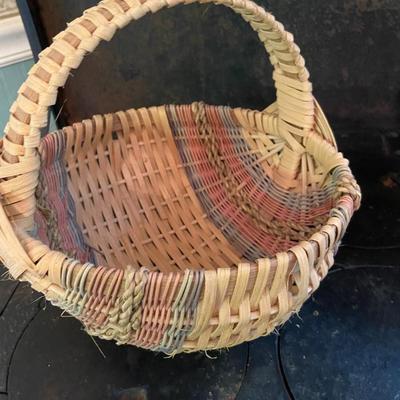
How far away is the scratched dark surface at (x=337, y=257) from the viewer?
0.63 meters

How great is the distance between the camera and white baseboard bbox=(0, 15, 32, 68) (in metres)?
0.95

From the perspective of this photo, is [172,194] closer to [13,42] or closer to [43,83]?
[43,83]

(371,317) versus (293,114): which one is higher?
(293,114)

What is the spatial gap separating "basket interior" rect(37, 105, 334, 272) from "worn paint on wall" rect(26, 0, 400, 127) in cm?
20

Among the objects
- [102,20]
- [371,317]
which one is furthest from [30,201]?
[371,317]

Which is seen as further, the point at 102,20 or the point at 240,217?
the point at 240,217

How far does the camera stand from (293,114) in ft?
2.20

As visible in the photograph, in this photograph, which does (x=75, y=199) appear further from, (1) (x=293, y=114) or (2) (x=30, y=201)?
(1) (x=293, y=114)

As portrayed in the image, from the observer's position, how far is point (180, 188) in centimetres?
80

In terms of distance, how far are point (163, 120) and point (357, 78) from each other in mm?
345

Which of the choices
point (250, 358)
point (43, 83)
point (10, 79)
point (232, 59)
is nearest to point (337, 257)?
point (250, 358)

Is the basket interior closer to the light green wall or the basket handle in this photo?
the basket handle

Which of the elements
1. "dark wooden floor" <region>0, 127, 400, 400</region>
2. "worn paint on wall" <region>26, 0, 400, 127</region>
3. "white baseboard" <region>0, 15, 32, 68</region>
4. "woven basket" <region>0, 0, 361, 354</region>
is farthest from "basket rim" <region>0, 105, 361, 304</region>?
"white baseboard" <region>0, 15, 32, 68</region>

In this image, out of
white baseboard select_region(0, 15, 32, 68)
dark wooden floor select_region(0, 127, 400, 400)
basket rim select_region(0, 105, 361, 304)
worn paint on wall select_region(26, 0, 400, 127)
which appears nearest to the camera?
basket rim select_region(0, 105, 361, 304)
